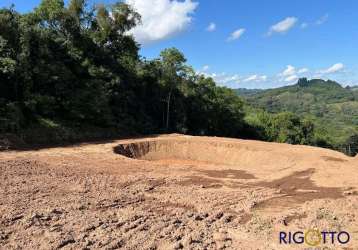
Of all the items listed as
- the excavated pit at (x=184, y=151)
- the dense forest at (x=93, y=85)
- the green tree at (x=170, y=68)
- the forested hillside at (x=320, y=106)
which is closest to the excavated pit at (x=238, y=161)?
the excavated pit at (x=184, y=151)

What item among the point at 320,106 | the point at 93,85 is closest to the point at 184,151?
the point at 93,85

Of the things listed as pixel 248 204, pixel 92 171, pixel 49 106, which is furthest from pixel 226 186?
pixel 49 106

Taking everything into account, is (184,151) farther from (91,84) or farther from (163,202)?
(163,202)

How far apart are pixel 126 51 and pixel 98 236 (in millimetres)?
26905

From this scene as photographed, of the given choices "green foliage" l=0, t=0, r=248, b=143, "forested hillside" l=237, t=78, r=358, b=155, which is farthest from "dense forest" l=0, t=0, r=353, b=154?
"forested hillside" l=237, t=78, r=358, b=155

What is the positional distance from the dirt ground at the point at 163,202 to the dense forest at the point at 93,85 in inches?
199

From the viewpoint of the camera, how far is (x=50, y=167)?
50.1 ft

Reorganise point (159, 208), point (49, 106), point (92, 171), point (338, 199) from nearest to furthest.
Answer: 1. point (159, 208)
2. point (338, 199)
3. point (92, 171)
4. point (49, 106)

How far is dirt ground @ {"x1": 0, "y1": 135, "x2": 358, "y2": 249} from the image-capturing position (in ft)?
26.1

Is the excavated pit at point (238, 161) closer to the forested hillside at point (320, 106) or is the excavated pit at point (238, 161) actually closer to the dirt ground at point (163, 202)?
the dirt ground at point (163, 202)

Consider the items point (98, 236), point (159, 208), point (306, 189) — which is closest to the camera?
point (98, 236)

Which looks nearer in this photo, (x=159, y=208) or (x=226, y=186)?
(x=159, y=208)

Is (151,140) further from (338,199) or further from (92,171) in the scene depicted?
(338,199)

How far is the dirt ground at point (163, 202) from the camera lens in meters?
7.96
